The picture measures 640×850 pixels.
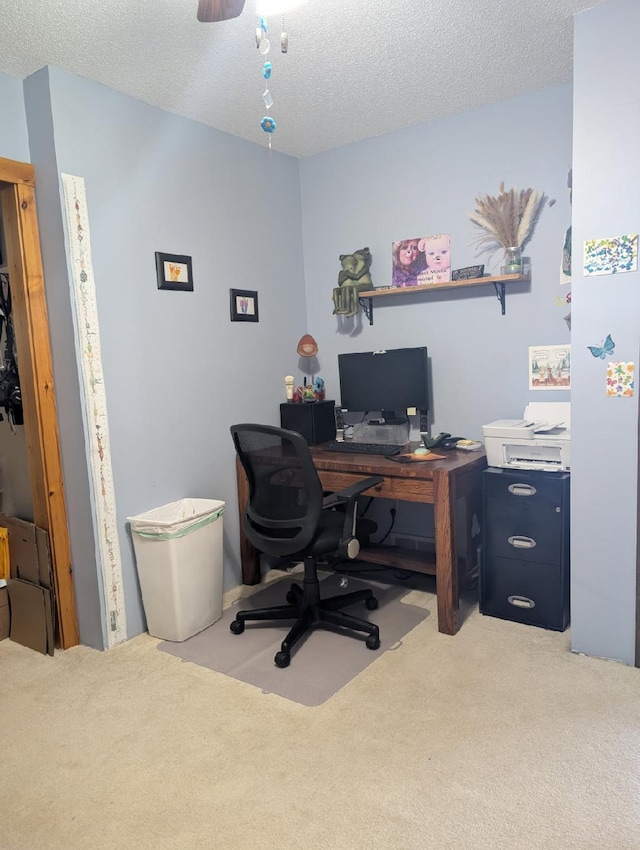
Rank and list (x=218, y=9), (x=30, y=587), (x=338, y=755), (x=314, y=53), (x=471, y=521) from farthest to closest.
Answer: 1. (x=471, y=521)
2. (x=30, y=587)
3. (x=314, y=53)
4. (x=338, y=755)
5. (x=218, y=9)

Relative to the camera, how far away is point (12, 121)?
2496 millimetres

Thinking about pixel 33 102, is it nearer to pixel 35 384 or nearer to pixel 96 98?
pixel 96 98

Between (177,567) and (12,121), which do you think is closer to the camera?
(12,121)

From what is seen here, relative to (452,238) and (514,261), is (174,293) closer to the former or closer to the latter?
(452,238)

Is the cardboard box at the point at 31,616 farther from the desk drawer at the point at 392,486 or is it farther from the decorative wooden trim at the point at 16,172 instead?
the decorative wooden trim at the point at 16,172

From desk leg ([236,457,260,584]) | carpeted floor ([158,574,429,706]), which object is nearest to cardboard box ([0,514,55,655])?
carpeted floor ([158,574,429,706])

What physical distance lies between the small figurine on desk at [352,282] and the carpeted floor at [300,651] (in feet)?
5.26

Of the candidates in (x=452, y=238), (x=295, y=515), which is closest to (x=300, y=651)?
(x=295, y=515)

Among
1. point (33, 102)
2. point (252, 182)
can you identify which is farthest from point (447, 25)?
point (33, 102)

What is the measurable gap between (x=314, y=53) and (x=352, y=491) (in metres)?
1.74

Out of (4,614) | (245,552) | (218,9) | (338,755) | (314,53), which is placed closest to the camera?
(218,9)

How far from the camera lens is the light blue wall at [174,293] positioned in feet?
8.61

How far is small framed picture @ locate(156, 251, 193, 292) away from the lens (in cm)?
288

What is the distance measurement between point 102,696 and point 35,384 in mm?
1293
